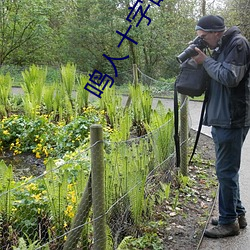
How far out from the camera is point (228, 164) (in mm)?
3109

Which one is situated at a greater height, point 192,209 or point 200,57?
point 200,57

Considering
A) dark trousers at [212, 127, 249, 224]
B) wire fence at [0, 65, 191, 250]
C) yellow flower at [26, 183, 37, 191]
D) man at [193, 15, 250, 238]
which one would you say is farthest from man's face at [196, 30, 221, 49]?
yellow flower at [26, 183, 37, 191]

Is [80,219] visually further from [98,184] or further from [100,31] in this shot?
[100,31]

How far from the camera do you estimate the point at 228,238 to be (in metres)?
3.35

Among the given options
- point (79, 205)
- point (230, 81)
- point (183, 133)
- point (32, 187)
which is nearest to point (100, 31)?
point (183, 133)

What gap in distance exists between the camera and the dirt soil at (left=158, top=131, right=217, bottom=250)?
3304 mm

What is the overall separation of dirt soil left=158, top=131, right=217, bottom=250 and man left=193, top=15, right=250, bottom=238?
480 mm

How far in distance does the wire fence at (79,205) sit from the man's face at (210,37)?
1093 millimetres

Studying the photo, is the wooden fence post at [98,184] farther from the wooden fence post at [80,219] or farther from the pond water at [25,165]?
the pond water at [25,165]

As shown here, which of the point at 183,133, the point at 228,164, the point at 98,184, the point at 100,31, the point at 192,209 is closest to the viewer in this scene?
the point at 98,184

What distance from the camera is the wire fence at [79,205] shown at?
250cm

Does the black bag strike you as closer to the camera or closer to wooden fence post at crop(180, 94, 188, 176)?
the camera

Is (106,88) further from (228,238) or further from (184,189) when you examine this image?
(228,238)

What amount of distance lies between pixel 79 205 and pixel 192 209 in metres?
1.76
